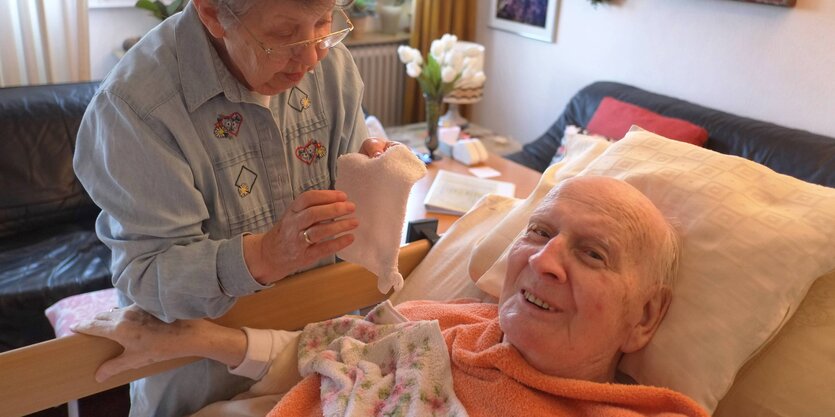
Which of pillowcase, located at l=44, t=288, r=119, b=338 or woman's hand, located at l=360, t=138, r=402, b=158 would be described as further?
pillowcase, located at l=44, t=288, r=119, b=338

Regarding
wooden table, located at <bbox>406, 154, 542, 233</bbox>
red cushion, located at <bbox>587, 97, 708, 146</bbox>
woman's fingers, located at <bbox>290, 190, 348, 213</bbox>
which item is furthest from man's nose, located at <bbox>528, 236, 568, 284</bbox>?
red cushion, located at <bbox>587, 97, 708, 146</bbox>

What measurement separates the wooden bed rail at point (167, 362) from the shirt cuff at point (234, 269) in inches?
9.7

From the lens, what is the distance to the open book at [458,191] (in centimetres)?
232

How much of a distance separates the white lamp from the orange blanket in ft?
6.13

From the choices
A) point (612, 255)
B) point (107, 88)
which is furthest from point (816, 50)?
point (107, 88)

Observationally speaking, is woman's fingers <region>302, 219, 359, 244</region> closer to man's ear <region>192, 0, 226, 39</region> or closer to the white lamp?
man's ear <region>192, 0, 226, 39</region>

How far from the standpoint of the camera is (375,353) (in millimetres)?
1237

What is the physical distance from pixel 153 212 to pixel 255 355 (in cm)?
37

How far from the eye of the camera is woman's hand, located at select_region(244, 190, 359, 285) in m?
0.99

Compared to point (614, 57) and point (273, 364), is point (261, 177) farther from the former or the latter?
point (614, 57)

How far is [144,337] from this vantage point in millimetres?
1113

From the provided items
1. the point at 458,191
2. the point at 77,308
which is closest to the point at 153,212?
the point at 77,308

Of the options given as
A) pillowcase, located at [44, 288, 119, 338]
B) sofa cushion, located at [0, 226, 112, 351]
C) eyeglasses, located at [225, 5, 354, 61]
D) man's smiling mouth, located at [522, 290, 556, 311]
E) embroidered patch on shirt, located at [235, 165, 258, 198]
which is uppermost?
eyeglasses, located at [225, 5, 354, 61]

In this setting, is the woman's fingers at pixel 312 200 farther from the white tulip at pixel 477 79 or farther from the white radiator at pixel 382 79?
the white radiator at pixel 382 79
